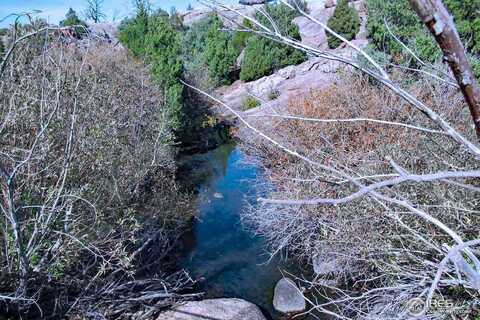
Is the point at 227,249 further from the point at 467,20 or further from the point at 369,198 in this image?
the point at 467,20

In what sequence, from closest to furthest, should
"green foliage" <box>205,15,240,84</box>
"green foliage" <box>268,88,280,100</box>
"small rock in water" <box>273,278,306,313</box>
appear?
1. "small rock in water" <box>273,278,306,313</box>
2. "green foliage" <box>268,88,280,100</box>
3. "green foliage" <box>205,15,240,84</box>

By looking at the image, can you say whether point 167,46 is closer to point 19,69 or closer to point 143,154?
point 143,154

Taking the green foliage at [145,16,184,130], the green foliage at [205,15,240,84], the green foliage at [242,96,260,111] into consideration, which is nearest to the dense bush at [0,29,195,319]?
the green foliage at [145,16,184,130]

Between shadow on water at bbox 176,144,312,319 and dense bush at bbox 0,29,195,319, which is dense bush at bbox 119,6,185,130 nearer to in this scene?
shadow on water at bbox 176,144,312,319

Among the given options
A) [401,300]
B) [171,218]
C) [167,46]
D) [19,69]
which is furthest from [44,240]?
[167,46]

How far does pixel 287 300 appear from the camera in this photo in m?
8.41

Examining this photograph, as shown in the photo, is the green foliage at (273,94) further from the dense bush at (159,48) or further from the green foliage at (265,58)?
the green foliage at (265,58)

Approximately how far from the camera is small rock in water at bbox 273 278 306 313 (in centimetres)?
830

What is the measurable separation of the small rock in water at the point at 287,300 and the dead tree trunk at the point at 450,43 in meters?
7.92

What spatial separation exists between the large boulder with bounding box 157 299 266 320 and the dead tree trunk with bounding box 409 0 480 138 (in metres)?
7.07

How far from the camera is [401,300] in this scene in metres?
5.51

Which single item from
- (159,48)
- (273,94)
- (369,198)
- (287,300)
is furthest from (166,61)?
(369,198)

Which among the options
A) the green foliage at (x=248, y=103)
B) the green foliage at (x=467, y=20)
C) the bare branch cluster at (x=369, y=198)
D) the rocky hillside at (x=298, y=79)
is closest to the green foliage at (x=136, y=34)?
the rocky hillside at (x=298, y=79)

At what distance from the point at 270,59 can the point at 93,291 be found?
20983 millimetres
